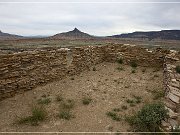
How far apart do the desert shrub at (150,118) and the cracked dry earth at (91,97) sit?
0.30m

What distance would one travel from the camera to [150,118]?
7234mm

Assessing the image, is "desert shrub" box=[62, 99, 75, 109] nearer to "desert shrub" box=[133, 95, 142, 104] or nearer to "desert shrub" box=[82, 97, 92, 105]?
"desert shrub" box=[82, 97, 92, 105]

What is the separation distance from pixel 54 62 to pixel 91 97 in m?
2.33

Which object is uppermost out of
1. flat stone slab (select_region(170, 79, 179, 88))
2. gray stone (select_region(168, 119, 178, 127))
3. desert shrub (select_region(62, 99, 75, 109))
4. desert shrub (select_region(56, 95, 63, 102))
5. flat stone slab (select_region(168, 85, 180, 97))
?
flat stone slab (select_region(170, 79, 179, 88))

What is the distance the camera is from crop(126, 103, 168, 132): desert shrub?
7198 millimetres

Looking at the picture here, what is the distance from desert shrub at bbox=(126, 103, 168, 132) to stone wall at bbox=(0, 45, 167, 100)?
4.02m

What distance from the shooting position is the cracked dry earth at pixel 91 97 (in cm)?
750

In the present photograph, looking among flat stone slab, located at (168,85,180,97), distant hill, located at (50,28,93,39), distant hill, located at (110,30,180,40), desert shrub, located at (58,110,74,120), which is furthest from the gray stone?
distant hill, located at (110,30,180,40)

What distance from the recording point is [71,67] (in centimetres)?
1143

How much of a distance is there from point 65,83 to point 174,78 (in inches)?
167

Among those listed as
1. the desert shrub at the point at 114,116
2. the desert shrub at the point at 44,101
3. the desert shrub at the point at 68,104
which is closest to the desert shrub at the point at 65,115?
the desert shrub at the point at 68,104

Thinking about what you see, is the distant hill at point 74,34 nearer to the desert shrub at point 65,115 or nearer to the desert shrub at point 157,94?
the desert shrub at point 157,94

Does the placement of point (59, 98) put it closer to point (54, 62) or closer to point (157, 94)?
point (54, 62)

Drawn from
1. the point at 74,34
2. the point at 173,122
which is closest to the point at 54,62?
the point at 173,122
